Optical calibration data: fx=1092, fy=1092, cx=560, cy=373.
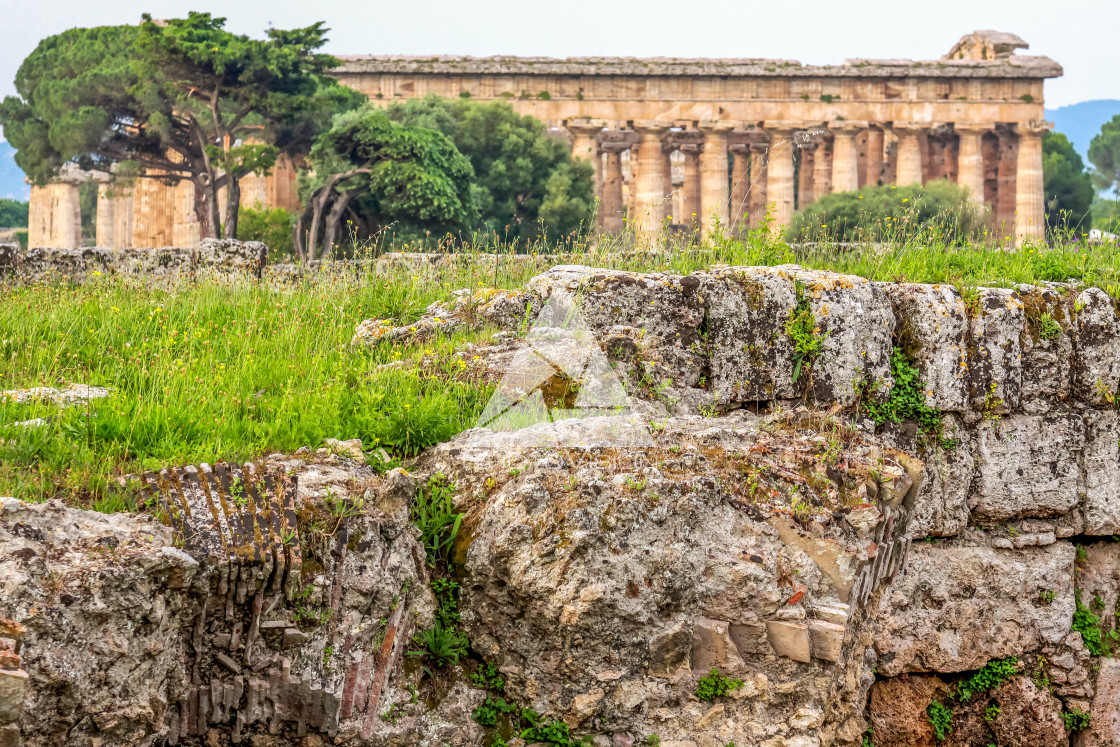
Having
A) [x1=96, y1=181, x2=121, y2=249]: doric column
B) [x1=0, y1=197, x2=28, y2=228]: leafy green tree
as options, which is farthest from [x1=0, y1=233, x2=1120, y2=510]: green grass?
[x1=0, y1=197, x2=28, y2=228]: leafy green tree

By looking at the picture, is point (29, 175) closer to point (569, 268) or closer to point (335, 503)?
point (569, 268)

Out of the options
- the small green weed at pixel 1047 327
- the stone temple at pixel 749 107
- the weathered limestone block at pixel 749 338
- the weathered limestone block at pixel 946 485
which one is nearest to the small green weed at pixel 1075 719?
the weathered limestone block at pixel 946 485

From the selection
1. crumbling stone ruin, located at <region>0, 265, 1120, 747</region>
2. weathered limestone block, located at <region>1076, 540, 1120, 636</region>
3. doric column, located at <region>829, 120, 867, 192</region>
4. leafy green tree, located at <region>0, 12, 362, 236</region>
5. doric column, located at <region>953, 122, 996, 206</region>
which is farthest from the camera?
doric column, located at <region>953, 122, 996, 206</region>

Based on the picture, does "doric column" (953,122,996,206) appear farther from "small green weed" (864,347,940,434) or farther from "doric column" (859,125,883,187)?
"small green weed" (864,347,940,434)

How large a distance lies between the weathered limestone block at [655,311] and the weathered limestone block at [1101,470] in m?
3.32

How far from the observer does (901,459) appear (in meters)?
6.26

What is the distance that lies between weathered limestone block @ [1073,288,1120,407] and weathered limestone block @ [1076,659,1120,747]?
2.03 meters

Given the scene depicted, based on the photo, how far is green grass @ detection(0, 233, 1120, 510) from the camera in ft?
17.0

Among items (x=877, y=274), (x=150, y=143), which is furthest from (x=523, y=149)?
(x=877, y=274)

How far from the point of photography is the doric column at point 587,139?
121 feet

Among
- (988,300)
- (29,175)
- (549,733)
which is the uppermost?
(29,175)

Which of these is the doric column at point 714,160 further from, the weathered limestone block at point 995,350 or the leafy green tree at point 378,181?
the weathered limestone block at point 995,350

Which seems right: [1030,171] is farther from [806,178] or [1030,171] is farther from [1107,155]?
[1107,155]

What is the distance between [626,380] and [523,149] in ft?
78.9
